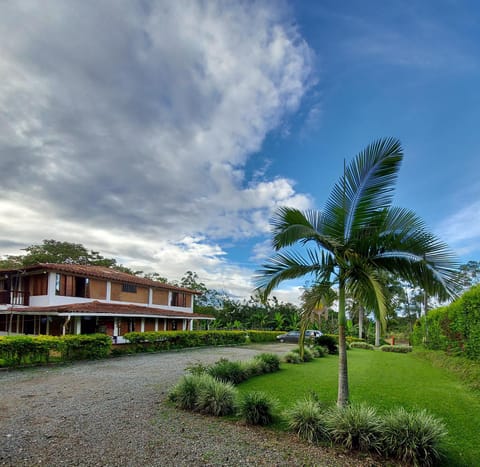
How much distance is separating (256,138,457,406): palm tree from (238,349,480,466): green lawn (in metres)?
1.88

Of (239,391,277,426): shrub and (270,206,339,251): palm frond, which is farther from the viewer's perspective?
(270,206,339,251): palm frond

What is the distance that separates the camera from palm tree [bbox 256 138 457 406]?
5.45m

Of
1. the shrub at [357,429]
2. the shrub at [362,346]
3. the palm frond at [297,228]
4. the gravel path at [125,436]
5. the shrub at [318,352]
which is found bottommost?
the shrub at [362,346]

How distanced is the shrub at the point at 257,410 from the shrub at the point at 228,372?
3.16m

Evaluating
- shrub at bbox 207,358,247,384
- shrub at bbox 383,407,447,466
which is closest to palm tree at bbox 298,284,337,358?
shrub at bbox 383,407,447,466

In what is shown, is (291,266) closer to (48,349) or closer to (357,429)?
(357,429)

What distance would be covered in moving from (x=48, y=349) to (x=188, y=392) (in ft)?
29.7

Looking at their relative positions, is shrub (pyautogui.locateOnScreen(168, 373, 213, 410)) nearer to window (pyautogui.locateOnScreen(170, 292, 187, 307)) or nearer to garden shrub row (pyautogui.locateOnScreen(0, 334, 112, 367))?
garden shrub row (pyautogui.locateOnScreen(0, 334, 112, 367))

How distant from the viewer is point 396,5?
7887 mm

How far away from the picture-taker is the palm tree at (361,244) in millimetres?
5449

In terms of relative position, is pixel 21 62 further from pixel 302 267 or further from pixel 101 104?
pixel 302 267

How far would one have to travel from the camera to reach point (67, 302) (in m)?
20.5

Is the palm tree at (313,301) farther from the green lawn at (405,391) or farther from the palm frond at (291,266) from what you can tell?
the green lawn at (405,391)

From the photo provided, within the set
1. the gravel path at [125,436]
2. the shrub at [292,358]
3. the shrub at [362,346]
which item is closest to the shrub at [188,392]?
the gravel path at [125,436]
